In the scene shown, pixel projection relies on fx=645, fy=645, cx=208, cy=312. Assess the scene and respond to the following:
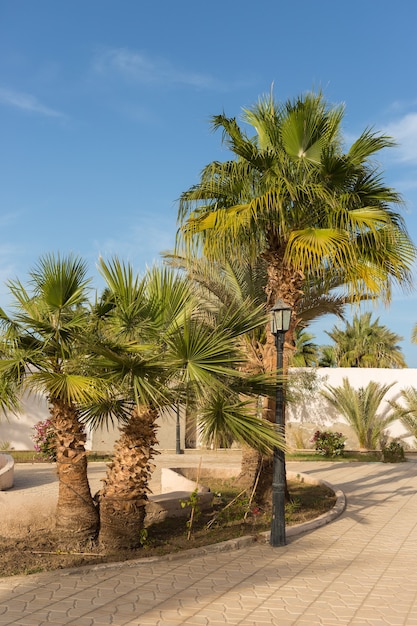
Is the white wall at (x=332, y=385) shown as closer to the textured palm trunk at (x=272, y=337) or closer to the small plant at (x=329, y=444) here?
the small plant at (x=329, y=444)

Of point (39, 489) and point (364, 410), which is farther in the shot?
point (364, 410)

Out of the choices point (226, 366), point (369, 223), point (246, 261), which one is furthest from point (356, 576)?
point (246, 261)

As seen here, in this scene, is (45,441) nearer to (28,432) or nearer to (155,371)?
(28,432)

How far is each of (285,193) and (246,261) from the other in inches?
74.7

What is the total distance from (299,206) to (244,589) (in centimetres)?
598

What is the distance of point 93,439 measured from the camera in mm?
23578

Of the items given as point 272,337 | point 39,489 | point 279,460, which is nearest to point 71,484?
point 279,460

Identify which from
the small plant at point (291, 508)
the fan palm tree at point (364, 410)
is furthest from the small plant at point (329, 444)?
the small plant at point (291, 508)

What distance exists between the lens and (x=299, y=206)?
1030cm

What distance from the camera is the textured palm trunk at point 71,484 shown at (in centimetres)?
796

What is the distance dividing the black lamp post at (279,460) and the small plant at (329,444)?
12.8 m

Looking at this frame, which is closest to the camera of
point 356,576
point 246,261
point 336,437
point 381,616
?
point 381,616

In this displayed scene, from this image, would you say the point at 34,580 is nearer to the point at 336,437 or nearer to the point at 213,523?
the point at 213,523

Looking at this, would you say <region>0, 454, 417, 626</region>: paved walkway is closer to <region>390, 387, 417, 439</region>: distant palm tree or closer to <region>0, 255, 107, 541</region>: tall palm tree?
<region>0, 255, 107, 541</region>: tall palm tree
